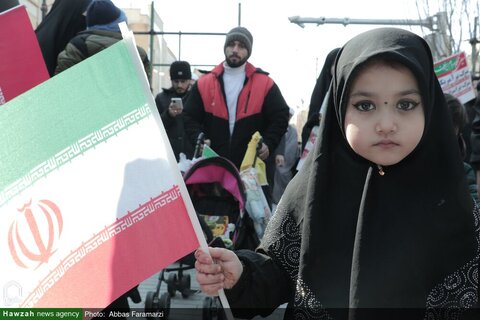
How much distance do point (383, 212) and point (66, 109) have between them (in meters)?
0.98

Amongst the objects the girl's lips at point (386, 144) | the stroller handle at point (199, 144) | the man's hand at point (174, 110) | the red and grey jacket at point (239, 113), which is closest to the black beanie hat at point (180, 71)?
the man's hand at point (174, 110)

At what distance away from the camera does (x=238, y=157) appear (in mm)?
5738

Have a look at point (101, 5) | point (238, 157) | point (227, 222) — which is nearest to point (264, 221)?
point (227, 222)

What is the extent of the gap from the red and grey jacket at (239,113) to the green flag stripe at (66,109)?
3621 millimetres

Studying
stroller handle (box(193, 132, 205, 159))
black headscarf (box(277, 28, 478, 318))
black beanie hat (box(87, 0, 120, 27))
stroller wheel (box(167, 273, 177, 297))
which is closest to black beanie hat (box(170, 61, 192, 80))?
stroller handle (box(193, 132, 205, 159))

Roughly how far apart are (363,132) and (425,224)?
33 cm

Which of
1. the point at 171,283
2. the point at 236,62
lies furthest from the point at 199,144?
the point at 171,283

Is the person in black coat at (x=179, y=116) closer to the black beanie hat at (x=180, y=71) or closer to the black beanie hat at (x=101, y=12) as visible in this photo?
the black beanie hat at (x=180, y=71)

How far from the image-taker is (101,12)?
11.2 feet

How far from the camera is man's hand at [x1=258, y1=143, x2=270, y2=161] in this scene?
539 cm

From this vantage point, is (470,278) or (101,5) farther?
(101,5)

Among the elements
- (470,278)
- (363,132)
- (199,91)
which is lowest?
(199,91)

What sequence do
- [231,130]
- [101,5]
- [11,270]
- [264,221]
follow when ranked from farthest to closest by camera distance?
[231,130]
[264,221]
[101,5]
[11,270]

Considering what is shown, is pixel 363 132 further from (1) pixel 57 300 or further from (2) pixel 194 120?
(2) pixel 194 120
